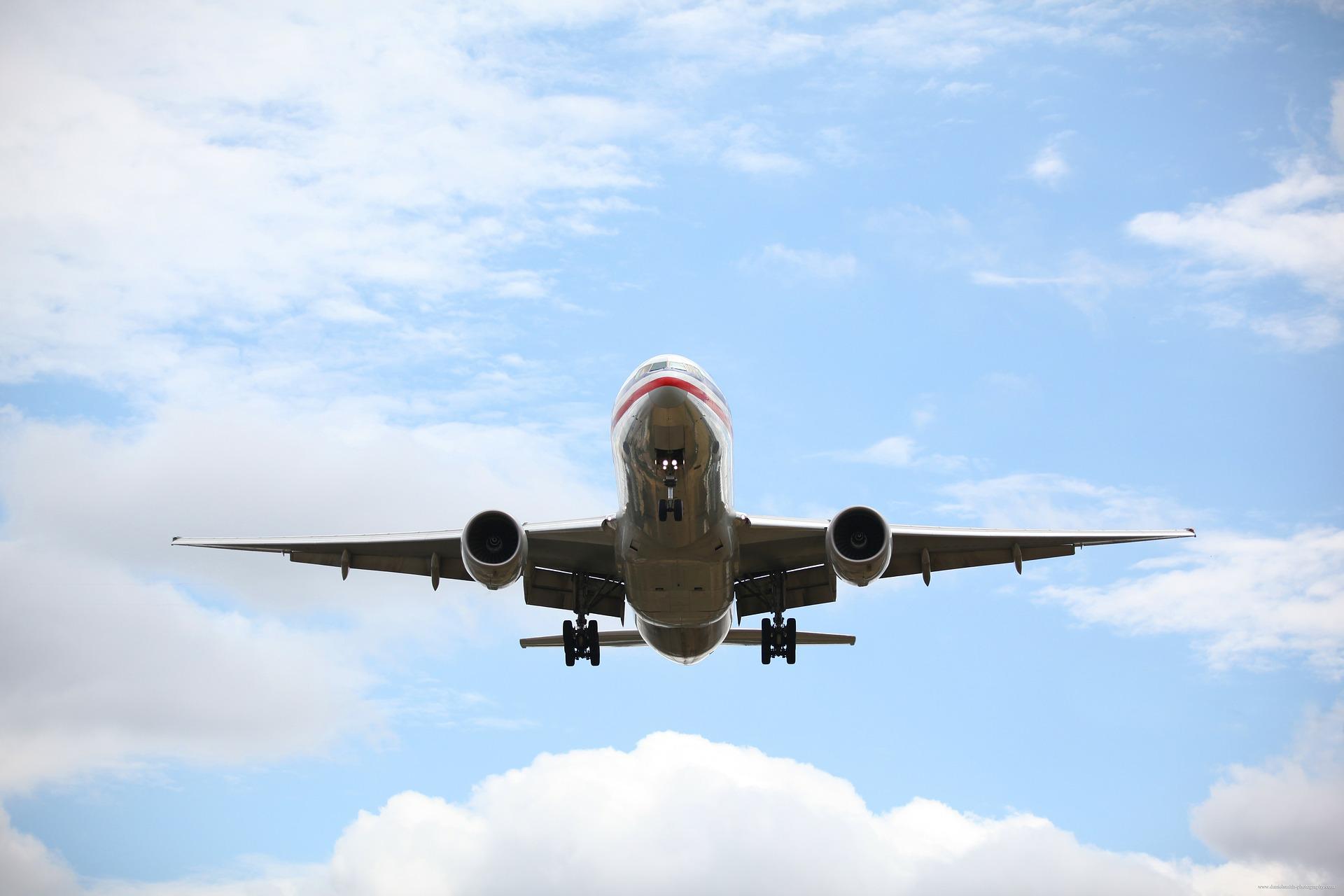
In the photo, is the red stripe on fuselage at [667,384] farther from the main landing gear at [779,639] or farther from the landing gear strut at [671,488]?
the main landing gear at [779,639]

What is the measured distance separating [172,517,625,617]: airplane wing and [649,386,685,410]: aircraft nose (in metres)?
4.49

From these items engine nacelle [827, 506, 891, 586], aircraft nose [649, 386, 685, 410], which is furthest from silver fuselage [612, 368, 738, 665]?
engine nacelle [827, 506, 891, 586]

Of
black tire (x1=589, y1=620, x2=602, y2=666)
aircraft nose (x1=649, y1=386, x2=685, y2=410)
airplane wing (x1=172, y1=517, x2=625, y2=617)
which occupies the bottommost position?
black tire (x1=589, y1=620, x2=602, y2=666)

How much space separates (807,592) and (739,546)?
10.6 ft

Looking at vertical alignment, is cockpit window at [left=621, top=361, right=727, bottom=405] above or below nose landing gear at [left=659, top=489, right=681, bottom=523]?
above

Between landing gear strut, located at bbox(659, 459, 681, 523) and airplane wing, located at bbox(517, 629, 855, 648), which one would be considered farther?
airplane wing, located at bbox(517, 629, 855, 648)

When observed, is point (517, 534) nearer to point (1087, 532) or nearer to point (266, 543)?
point (266, 543)

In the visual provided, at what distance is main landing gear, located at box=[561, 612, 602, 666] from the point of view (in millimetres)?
26703

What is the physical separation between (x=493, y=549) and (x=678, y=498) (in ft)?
11.0

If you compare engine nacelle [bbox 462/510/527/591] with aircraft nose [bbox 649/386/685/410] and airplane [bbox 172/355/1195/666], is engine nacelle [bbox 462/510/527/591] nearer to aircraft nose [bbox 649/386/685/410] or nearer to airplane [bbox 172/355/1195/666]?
airplane [bbox 172/355/1195/666]

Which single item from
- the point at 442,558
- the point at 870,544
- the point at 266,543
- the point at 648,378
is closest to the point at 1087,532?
the point at 870,544

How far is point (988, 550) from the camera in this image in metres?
26.0

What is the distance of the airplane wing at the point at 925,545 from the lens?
23750 mm

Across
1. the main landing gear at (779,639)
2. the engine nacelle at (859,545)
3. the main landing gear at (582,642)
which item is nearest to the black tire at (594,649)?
the main landing gear at (582,642)
